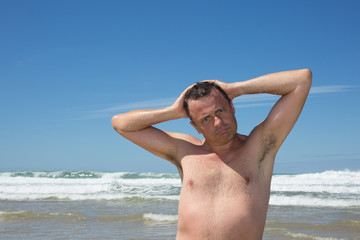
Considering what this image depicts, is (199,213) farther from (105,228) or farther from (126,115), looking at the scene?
(105,228)

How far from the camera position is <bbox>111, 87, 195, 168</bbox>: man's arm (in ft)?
9.33

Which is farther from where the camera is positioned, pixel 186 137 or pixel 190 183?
pixel 186 137

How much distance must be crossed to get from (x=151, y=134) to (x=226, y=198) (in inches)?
30.6

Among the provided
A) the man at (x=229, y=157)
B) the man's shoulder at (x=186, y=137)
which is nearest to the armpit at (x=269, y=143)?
the man at (x=229, y=157)

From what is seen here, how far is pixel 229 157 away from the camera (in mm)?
2578

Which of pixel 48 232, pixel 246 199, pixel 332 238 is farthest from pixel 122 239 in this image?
pixel 246 199

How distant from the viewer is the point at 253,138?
102 inches

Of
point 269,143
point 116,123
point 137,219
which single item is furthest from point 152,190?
point 269,143

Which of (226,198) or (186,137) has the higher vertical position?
(186,137)

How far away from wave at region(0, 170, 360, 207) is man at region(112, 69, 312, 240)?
8.60m

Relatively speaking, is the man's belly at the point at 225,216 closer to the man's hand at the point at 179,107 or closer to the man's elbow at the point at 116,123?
the man's hand at the point at 179,107

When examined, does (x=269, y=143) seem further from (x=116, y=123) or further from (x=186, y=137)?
(x=116, y=123)

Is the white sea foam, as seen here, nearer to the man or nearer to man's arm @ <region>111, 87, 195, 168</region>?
man's arm @ <region>111, 87, 195, 168</region>

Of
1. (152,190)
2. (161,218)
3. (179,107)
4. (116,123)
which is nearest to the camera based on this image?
(179,107)
